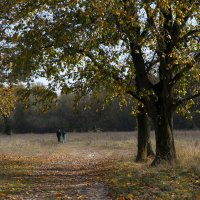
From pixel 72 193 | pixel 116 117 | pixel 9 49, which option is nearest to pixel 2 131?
pixel 116 117

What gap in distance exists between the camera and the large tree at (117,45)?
13.0 metres

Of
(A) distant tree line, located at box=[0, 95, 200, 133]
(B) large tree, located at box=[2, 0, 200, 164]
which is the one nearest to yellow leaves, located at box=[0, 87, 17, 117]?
(B) large tree, located at box=[2, 0, 200, 164]

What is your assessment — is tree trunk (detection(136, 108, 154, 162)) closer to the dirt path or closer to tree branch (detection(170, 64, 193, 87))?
tree branch (detection(170, 64, 193, 87))

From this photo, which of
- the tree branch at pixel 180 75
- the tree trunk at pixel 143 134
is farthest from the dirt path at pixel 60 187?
the tree branch at pixel 180 75

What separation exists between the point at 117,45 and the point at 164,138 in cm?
439

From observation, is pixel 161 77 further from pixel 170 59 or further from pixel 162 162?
pixel 162 162

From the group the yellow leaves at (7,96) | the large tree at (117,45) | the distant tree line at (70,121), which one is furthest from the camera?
the distant tree line at (70,121)

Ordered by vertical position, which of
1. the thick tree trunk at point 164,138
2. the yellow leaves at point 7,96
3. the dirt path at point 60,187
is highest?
the yellow leaves at point 7,96

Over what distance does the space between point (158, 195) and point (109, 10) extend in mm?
6121

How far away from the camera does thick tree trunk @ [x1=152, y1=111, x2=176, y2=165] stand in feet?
51.8

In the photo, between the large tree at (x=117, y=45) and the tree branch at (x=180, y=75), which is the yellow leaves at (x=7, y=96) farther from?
the tree branch at (x=180, y=75)

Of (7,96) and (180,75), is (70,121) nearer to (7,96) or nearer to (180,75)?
(7,96)

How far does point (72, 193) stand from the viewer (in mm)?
10719

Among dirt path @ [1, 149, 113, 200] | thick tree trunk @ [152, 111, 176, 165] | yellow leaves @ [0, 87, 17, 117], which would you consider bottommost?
dirt path @ [1, 149, 113, 200]
